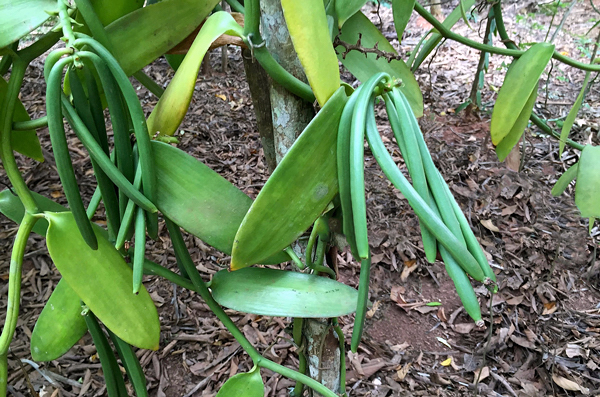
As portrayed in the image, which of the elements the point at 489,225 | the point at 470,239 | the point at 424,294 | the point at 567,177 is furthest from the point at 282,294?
the point at 489,225

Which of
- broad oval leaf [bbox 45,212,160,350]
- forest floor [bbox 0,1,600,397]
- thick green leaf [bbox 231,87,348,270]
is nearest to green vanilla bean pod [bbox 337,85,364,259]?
thick green leaf [bbox 231,87,348,270]

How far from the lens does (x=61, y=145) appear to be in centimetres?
34

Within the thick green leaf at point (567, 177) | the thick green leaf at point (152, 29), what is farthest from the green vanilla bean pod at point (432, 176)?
the thick green leaf at point (567, 177)

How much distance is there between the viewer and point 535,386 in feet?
3.40

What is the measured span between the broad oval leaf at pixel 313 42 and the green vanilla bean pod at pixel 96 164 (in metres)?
0.17

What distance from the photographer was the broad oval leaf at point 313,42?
1.02ft

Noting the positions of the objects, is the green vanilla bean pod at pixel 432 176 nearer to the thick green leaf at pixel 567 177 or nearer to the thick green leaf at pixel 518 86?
the thick green leaf at pixel 518 86

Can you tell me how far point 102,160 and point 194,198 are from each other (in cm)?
8

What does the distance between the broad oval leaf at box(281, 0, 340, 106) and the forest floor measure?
0.56 meters

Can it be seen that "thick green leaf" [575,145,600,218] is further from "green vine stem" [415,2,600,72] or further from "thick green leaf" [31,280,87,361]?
"thick green leaf" [31,280,87,361]

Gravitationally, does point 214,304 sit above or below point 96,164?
below

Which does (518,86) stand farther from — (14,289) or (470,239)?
(14,289)

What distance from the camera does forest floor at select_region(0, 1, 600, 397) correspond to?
105cm

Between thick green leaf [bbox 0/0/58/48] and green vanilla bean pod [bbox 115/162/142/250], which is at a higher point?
thick green leaf [bbox 0/0/58/48]
